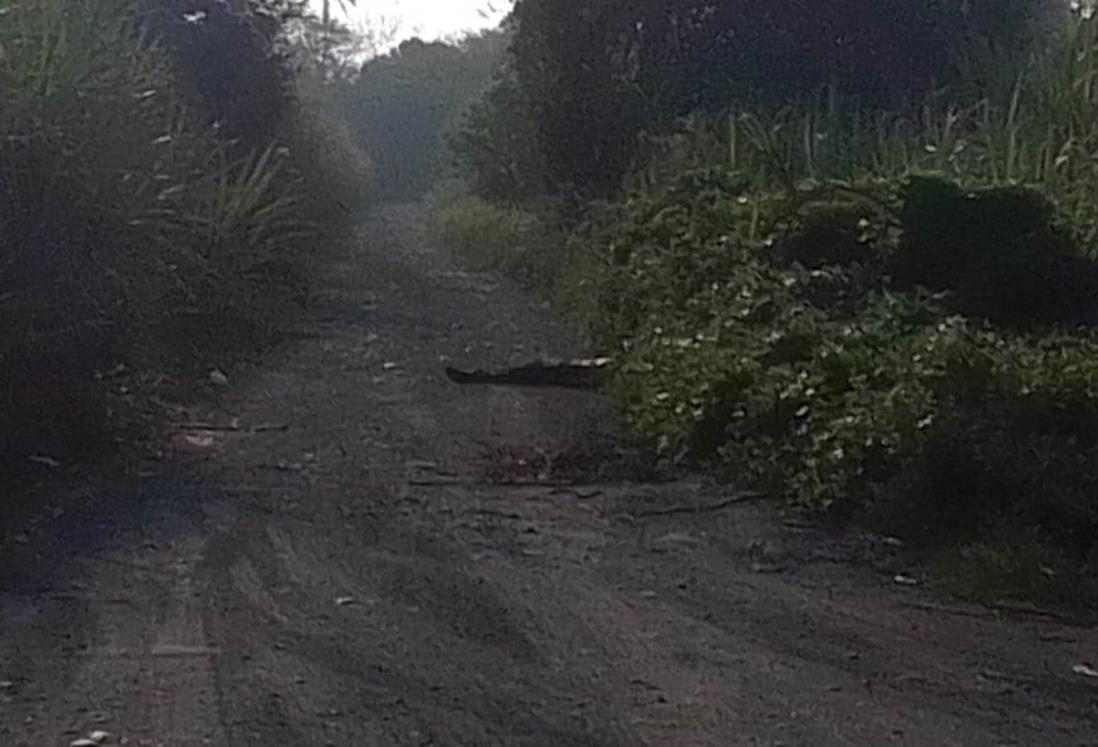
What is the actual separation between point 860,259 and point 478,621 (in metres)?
6.00

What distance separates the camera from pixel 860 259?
11117mm

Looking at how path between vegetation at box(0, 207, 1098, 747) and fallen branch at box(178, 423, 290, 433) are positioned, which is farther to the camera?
fallen branch at box(178, 423, 290, 433)

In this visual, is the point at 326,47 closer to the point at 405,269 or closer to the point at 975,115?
the point at 405,269

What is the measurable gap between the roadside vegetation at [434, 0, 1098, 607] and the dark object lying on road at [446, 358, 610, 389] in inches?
13.2

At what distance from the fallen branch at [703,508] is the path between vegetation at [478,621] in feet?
0.09

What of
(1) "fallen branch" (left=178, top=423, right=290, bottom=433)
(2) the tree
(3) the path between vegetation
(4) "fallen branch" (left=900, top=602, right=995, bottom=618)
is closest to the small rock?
(3) the path between vegetation

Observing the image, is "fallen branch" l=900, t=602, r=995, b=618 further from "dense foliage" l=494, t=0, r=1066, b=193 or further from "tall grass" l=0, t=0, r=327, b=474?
"dense foliage" l=494, t=0, r=1066, b=193

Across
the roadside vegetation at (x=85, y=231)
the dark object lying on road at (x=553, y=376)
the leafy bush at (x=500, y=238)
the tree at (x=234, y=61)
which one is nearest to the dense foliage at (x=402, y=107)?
the leafy bush at (x=500, y=238)

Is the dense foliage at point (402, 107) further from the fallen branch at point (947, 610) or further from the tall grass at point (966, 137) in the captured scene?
the fallen branch at point (947, 610)

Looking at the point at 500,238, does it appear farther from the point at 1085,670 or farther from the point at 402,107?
the point at 402,107

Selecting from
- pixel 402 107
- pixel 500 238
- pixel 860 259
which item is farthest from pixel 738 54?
pixel 402 107

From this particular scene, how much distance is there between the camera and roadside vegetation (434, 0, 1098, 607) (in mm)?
7148

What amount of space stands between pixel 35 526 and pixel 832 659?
383 cm

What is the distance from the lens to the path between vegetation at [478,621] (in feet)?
15.6
